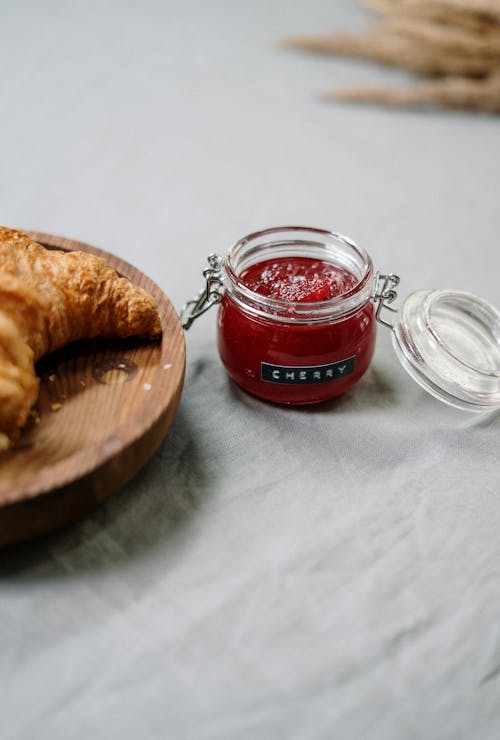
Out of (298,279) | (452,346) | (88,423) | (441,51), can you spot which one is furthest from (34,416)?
(441,51)

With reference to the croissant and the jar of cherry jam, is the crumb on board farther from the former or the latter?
the jar of cherry jam

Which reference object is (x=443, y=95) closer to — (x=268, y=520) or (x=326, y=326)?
(x=326, y=326)

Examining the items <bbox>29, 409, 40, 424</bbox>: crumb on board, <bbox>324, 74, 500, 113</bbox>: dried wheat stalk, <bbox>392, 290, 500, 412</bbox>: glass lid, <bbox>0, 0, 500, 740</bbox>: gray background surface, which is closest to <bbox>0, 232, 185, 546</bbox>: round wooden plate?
<bbox>29, 409, 40, 424</bbox>: crumb on board

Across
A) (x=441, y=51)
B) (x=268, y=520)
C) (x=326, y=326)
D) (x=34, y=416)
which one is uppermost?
(x=441, y=51)

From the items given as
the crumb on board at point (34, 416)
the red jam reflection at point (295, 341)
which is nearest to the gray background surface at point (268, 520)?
the red jam reflection at point (295, 341)

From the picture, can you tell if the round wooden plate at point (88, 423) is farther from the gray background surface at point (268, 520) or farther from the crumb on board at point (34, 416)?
the gray background surface at point (268, 520)

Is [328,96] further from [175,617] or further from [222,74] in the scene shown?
[175,617]
